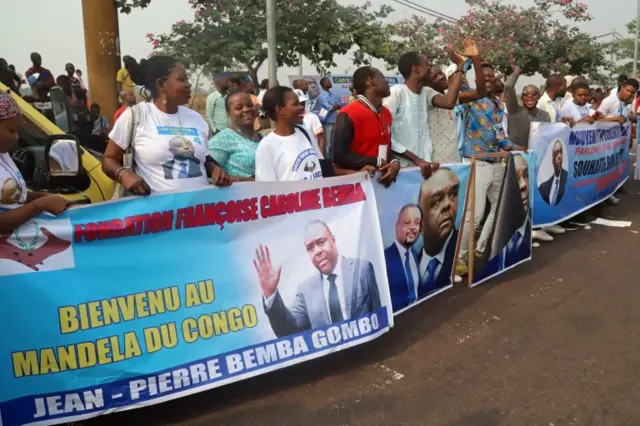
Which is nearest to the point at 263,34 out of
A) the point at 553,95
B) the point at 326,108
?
the point at 326,108

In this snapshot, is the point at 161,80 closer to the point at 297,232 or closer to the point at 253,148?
the point at 253,148

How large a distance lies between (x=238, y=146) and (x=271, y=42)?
6884 mm

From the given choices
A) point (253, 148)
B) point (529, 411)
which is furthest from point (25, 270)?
point (529, 411)

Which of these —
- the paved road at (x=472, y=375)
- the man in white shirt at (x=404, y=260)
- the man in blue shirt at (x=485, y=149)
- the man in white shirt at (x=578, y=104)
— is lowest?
the paved road at (x=472, y=375)

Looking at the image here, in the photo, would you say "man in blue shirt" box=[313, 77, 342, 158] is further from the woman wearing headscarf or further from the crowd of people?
the woman wearing headscarf

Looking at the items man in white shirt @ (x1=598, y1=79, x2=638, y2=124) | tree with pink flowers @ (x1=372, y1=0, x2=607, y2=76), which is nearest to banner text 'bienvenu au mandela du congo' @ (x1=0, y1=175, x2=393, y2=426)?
man in white shirt @ (x1=598, y1=79, x2=638, y2=124)

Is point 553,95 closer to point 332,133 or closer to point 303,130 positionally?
point 332,133

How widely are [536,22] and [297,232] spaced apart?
24.9m

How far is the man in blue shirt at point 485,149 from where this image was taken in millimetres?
5500

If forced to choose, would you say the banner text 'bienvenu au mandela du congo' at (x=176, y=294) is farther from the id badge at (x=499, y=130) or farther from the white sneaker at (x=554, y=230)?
the white sneaker at (x=554, y=230)

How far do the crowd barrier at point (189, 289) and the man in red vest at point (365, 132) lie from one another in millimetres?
261

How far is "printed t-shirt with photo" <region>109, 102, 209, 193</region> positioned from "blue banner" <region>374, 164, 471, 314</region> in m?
1.31

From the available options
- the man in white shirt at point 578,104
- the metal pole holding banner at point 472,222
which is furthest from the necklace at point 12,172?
the man in white shirt at point 578,104

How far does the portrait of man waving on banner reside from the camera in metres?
3.48
